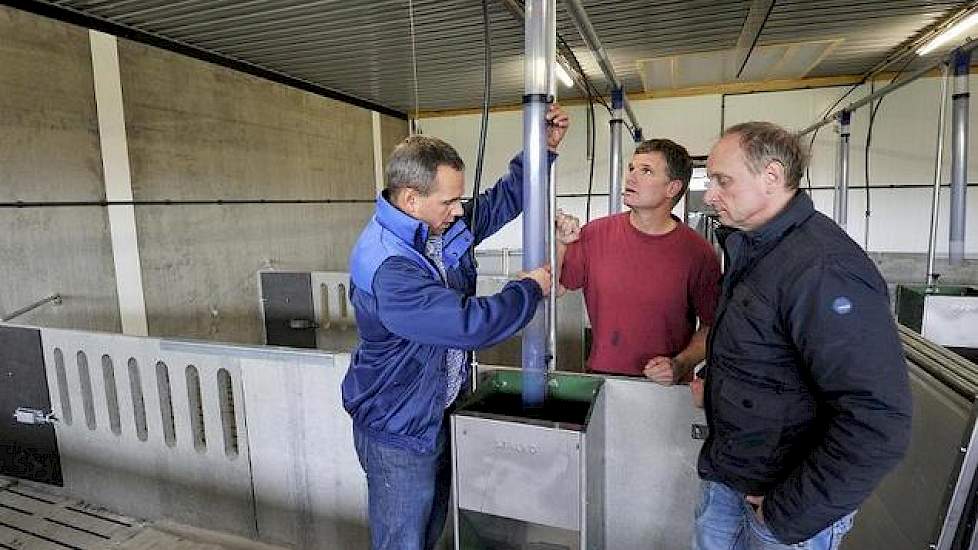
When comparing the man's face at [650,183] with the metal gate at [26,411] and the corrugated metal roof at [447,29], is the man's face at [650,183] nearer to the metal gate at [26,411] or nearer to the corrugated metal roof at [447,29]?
the corrugated metal roof at [447,29]

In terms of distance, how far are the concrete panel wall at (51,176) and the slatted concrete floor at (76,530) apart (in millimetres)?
1343

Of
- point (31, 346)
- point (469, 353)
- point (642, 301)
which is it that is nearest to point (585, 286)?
point (642, 301)

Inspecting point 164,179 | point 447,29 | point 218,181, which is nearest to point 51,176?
point 164,179

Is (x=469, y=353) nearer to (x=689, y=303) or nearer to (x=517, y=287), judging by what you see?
(x=517, y=287)

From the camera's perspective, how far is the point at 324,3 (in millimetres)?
3369

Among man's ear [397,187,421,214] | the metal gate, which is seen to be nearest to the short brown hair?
man's ear [397,187,421,214]

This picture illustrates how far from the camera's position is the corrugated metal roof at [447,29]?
11.4 ft

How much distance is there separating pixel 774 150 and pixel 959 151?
2809 millimetres

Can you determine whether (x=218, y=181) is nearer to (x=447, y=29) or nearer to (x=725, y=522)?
(x=447, y=29)

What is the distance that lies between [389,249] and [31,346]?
6.10ft

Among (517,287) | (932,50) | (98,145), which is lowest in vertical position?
(517,287)

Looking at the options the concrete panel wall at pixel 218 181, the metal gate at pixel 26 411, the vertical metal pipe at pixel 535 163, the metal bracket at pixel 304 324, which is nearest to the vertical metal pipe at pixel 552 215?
the vertical metal pipe at pixel 535 163

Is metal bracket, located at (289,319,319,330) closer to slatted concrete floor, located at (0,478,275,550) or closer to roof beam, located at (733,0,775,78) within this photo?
slatted concrete floor, located at (0,478,275,550)

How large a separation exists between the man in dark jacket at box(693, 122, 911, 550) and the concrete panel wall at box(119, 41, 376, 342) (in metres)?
3.88
